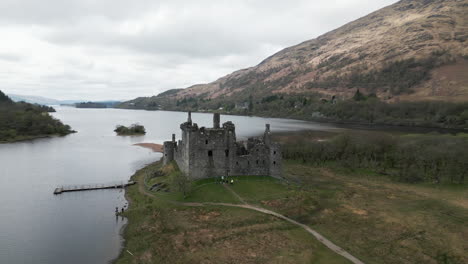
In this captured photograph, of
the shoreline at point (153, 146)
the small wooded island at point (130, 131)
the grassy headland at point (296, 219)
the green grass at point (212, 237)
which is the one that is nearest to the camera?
the green grass at point (212, 237)

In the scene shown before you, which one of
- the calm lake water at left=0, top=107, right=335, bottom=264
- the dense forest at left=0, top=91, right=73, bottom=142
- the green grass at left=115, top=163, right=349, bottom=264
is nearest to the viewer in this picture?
the green grass at left=115, top=163, right=349, bottom=264

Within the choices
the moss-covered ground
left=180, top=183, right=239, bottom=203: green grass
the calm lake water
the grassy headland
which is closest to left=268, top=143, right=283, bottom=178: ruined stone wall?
the moss-covered ground

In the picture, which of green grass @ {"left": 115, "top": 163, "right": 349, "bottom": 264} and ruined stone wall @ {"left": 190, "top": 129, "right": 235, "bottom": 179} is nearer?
green grass @ {"left": 115, "top": 163, "right": 349, "bottom": 264}

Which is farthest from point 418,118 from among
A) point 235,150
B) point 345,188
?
point 235,150

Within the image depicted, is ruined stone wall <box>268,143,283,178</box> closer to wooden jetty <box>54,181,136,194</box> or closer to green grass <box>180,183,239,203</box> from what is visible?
green grass <box>180,183,239,203</box>

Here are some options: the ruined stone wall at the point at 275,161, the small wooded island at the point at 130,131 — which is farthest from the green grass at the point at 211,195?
the small wooded island at the point at 130,131

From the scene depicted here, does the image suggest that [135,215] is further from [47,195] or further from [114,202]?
[47,195]

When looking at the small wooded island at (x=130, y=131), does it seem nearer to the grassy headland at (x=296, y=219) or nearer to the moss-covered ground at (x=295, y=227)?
the grassy headland at (x=296, y=219)

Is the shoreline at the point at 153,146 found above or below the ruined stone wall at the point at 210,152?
below
